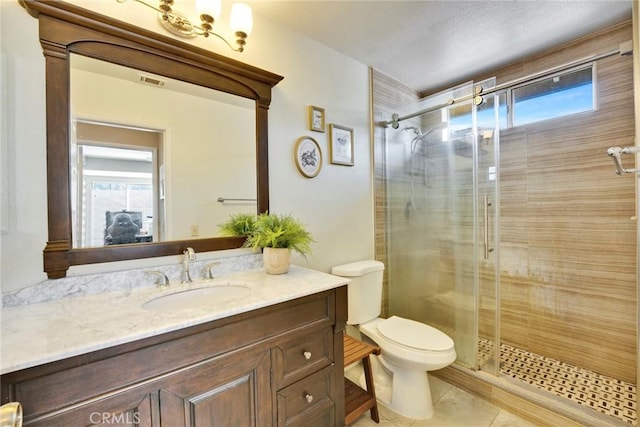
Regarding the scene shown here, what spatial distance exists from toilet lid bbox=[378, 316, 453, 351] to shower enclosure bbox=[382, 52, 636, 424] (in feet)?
1.22

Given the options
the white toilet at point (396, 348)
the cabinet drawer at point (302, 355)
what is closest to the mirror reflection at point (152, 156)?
the cabinet drawer at point (302, 355)

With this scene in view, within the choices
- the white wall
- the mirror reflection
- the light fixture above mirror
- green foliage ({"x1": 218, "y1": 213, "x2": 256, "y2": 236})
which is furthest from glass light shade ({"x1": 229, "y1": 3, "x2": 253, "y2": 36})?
green foliage ({"x1": 218, "y1": 213, "x2": 256, "y2": 236})

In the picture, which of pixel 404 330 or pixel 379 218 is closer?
pixel 404 330

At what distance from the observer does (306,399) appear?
3.69 feet

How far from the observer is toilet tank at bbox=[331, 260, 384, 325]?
183cm

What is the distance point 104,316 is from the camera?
0.85m

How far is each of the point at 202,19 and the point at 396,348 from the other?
1.99 m

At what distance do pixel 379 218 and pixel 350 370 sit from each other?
3.96 ft

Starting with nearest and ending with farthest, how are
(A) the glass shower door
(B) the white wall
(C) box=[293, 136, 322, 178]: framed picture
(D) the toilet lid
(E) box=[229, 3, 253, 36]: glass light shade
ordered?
(B) the white wall, (E) box=[229, 3, 253, 36]: glass light shade, (D) the toilet lid, (C) box=[293, 136, 322, 178]: framed picture, (A) the glass shower door

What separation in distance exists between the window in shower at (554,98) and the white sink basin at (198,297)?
2.29 m

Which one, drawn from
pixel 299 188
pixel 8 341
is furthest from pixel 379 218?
pixel 8 341

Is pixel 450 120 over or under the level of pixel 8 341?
over

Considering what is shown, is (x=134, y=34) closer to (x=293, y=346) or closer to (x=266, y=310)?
(x=266, y=310)

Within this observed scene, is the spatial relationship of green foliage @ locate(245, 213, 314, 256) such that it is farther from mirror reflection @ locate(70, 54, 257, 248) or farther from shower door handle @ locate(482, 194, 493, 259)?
shower door handle @ locate(482, 194, 493, 259)
